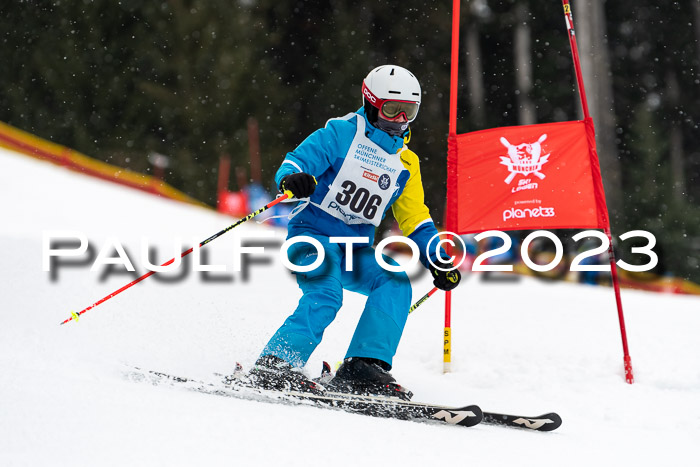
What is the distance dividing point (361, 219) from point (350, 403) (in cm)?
106

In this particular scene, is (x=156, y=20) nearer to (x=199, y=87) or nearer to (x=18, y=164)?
(x=199, y=87)

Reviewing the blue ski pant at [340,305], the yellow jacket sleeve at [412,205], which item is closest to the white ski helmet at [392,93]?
the yellow jacket sleeve at [412,205]

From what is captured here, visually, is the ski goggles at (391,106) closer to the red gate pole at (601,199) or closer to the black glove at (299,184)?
the black glove at (299,184)

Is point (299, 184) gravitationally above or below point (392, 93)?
below

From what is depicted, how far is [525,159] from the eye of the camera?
17.0 feet

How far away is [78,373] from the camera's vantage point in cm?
319

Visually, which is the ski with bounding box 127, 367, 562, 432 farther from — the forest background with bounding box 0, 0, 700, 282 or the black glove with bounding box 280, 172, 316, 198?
the forest background with bounding box 0, 0, 700, 282

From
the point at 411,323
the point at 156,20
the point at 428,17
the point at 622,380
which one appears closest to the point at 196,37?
the point at 156,20

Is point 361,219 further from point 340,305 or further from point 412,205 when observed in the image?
point 340,305

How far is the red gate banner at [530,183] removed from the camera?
→ 5.11 m

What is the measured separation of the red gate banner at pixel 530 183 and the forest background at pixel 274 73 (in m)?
17.4

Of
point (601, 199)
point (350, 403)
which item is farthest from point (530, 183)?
point (350, 403)

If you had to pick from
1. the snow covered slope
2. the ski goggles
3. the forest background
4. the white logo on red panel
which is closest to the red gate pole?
the snow covered slope

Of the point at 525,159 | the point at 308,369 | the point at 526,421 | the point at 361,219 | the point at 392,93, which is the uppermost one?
the point at 392,93
